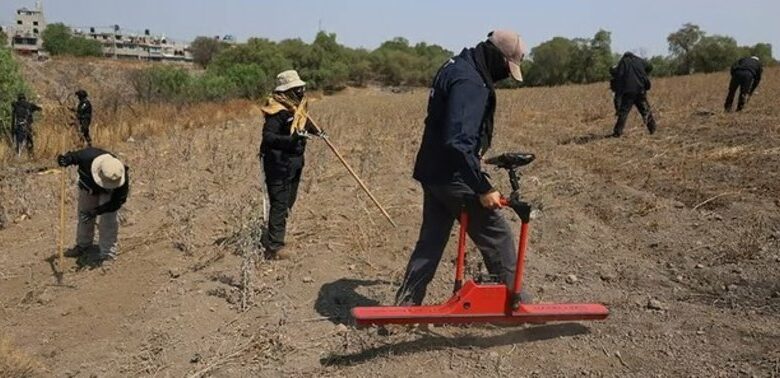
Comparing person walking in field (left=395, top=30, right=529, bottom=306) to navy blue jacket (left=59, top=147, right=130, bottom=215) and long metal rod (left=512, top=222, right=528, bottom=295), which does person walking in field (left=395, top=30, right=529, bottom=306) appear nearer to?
long metal rod (left=512, top=222, right=528, bottom=295)

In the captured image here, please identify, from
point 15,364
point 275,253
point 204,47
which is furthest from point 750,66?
point 204,47

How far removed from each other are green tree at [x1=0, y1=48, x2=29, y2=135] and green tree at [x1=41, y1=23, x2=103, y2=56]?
74.5m

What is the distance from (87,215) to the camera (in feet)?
18.8

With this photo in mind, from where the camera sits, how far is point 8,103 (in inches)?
559

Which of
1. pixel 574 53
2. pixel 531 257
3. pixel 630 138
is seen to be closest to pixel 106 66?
pixel 574 53

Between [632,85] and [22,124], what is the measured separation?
11115 mm

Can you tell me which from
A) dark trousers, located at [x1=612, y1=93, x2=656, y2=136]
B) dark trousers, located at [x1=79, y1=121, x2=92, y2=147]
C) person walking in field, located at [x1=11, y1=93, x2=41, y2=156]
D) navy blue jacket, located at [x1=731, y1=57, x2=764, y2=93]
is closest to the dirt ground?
dark trousers, located at [x1=612, y1=93, x2=656, y2=136]

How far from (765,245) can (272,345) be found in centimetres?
388

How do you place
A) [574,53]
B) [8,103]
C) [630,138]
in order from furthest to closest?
1. [574,53]
2. [8,103]
3. [630,138]

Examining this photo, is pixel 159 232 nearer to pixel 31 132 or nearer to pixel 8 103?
pixel 31 132

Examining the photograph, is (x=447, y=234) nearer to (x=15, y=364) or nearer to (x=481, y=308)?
(x=481, y=308)

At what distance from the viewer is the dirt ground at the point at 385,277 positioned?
379 centimetres

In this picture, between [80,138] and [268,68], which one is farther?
[268,68]

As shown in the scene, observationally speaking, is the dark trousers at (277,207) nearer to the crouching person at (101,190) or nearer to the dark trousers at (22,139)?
the crouching person at (101,190)
